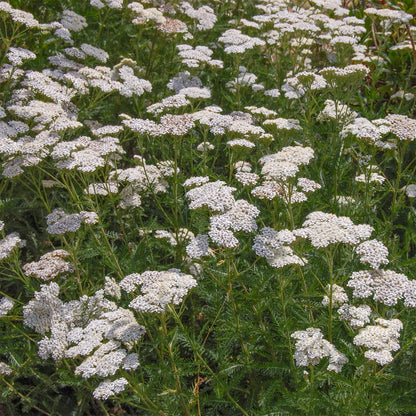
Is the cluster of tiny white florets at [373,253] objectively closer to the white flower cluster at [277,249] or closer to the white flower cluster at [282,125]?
the white flower cluster at [277,249]

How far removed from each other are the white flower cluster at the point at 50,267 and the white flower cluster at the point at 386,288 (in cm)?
212

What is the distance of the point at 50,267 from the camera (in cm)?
370

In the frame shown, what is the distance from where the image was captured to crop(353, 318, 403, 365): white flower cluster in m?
2.49

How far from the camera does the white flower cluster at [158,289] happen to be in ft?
9.23

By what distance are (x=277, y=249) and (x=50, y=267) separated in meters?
1.74

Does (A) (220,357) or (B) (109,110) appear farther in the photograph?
(B) (109,110)

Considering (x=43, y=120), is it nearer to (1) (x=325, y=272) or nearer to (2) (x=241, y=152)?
(2) (x=241, y=152)

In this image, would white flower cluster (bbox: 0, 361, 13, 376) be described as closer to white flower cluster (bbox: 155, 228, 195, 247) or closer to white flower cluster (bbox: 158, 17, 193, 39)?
A: white flower cluster (bbox: 155, 228, 195, 247)

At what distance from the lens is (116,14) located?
22.9 feet

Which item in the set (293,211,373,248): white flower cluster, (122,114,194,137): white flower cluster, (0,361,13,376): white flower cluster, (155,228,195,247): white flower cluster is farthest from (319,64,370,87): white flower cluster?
(0,361,13,376): white flower cluster

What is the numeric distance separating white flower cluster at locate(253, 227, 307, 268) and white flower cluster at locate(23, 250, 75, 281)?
1553 millimetres

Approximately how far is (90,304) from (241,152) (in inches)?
71.6

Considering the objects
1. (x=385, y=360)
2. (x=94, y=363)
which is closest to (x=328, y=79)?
(x=385, y=360)

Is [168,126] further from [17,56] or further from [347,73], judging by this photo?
[17,56]
